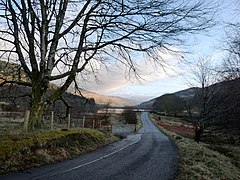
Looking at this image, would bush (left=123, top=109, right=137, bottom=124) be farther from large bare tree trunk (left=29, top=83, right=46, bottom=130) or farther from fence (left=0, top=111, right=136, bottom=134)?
large bare tree trunk (left=29, top=83, right=46, bottom=130)

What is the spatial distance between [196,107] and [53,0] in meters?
23.0

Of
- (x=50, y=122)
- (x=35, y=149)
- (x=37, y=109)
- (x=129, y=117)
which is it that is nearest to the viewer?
(x=35, y=149)

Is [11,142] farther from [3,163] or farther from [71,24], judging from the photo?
[71,24]

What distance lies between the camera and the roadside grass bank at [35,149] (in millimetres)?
10270

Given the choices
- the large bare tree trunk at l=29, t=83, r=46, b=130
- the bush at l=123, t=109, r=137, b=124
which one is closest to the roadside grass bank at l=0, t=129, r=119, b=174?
the large bare tree trunk at l=29, t=83, r=46, b=130

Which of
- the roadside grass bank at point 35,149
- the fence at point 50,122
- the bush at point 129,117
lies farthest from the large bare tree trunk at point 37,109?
the bush at point 129,117

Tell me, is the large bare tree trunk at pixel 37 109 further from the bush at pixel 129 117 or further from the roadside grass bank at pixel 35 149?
the bush at pixel 129 117

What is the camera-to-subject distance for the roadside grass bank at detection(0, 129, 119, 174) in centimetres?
1027

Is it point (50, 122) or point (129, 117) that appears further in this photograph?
point (129, 117)

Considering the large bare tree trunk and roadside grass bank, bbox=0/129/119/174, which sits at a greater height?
the large bare tree trunk

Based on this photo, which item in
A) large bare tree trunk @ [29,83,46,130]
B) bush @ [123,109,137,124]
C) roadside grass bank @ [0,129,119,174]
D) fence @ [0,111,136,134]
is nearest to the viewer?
roadside grass bank @ [0,129,119,174]

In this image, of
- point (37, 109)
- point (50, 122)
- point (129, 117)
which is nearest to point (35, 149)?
point (37, 109)

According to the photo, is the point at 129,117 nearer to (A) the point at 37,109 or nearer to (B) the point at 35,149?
(A) the point at 37,109

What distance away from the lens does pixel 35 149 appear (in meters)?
12.0
